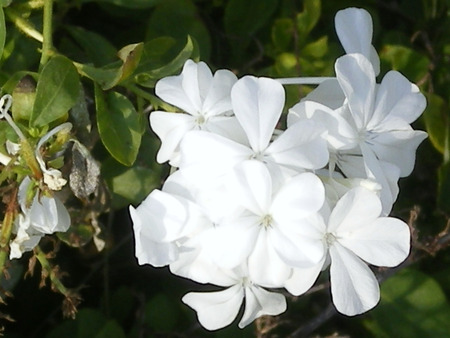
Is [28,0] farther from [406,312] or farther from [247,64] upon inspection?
[406,312]

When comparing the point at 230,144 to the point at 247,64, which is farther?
the point at 247,64

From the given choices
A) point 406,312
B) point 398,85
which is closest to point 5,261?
point 398,85

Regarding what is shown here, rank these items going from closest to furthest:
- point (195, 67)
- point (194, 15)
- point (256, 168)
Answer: point (256, 168)
point (195, 67)
point (194, 15)

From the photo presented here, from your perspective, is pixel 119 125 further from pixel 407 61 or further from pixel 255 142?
pixel 407 61

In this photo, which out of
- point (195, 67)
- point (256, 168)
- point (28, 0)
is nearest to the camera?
point (256, 168)

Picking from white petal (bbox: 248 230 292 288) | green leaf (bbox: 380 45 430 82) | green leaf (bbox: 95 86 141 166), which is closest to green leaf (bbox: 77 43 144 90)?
green leaf (bbox: 95 86 141 166)

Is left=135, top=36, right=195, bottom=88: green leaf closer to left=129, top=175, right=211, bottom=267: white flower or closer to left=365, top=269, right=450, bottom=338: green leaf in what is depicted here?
left=129, top=175, right=211, bottom=267: white flower

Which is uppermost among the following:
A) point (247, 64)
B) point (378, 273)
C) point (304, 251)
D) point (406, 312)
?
point (304, 251)
